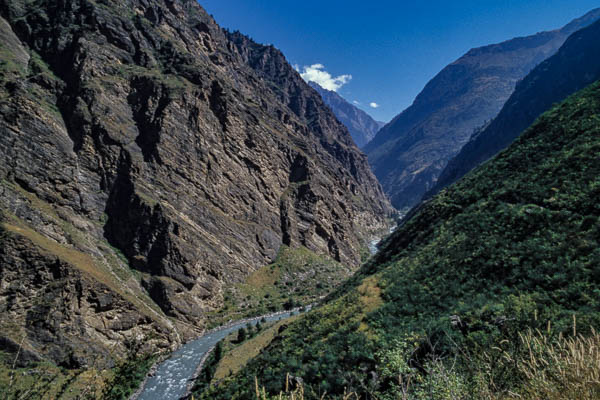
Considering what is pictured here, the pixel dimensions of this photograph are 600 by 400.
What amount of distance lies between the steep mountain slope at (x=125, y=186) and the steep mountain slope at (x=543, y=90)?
3438 inches

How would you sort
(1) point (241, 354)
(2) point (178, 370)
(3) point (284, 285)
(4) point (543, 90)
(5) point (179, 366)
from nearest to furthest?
(1) point (241, 354) → (2) point (178, 370) → (5) point (179, 366) → (3) point (284, 285) → (4) point (543, 90)

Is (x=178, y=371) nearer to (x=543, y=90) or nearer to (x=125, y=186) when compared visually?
(x=125, y=186)

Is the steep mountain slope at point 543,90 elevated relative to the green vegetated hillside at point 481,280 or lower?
elevated

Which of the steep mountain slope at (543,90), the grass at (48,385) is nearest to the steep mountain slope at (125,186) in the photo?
the grass at (48,385)

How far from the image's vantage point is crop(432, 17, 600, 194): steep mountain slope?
10694cm

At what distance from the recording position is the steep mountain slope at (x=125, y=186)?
30.9 m

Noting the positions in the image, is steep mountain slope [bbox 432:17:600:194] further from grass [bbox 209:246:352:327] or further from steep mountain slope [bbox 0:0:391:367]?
grass [bbox 209:246:352:327]

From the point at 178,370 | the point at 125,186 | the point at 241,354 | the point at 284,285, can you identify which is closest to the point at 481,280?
the point at 241,354

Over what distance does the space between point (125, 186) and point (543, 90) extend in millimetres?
161359

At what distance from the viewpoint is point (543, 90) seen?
401 feet

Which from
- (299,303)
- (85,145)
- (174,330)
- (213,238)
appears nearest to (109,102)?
(85,145)

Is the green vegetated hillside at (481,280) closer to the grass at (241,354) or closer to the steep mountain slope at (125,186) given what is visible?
the grass at (241,354)

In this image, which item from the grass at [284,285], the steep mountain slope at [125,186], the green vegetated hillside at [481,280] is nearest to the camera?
the green vegetated hillside at [481,280]

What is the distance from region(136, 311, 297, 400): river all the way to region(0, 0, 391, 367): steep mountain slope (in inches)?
88.1
